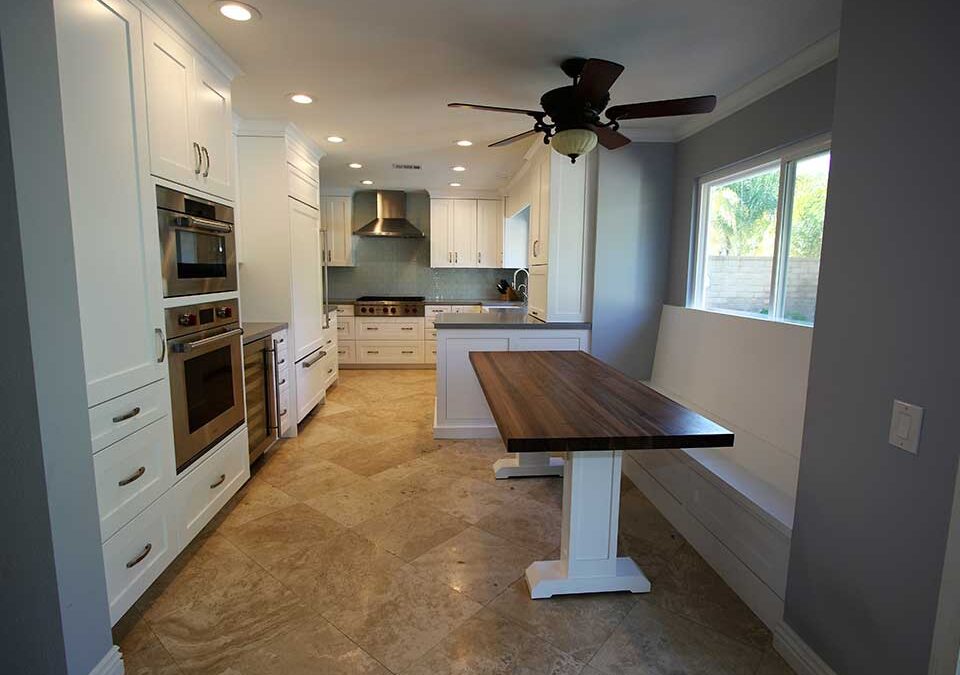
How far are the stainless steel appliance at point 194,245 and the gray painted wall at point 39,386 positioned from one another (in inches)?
25.7

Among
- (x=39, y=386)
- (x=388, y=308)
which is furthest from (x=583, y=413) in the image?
(x=388, y=308)

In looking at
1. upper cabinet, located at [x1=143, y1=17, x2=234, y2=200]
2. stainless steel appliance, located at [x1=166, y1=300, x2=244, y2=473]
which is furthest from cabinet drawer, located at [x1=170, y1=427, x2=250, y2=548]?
upper cabinet, located at [x1=143, y1=17, x2=234, y2=200]

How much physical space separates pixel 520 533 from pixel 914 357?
1817 millimetres

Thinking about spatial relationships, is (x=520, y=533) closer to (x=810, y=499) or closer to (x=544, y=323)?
(x=810, y=499)

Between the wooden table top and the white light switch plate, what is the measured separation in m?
0.42

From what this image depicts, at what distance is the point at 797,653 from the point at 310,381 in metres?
3.74

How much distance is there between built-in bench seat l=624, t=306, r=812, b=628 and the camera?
190cm

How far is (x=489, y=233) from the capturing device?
6613 mm

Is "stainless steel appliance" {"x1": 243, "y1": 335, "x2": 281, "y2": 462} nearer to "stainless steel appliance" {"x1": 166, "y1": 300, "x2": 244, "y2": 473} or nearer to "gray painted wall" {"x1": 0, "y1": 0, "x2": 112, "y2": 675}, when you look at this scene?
"stainless steel appliance" {"x1": 166, "y1": 300, "x2": 244, "y2": 473}

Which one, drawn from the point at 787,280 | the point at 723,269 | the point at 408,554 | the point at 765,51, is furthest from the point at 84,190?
the point at 723,269

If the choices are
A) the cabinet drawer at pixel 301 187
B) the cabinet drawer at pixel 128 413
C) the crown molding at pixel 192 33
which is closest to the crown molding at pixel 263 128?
the cabinet drawer at pixel 301 187

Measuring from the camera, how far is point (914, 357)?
1239 mm

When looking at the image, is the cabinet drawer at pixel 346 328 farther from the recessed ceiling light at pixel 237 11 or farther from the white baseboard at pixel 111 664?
the white baseboard at pixel 111 664

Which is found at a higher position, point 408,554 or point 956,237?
point 956,237
